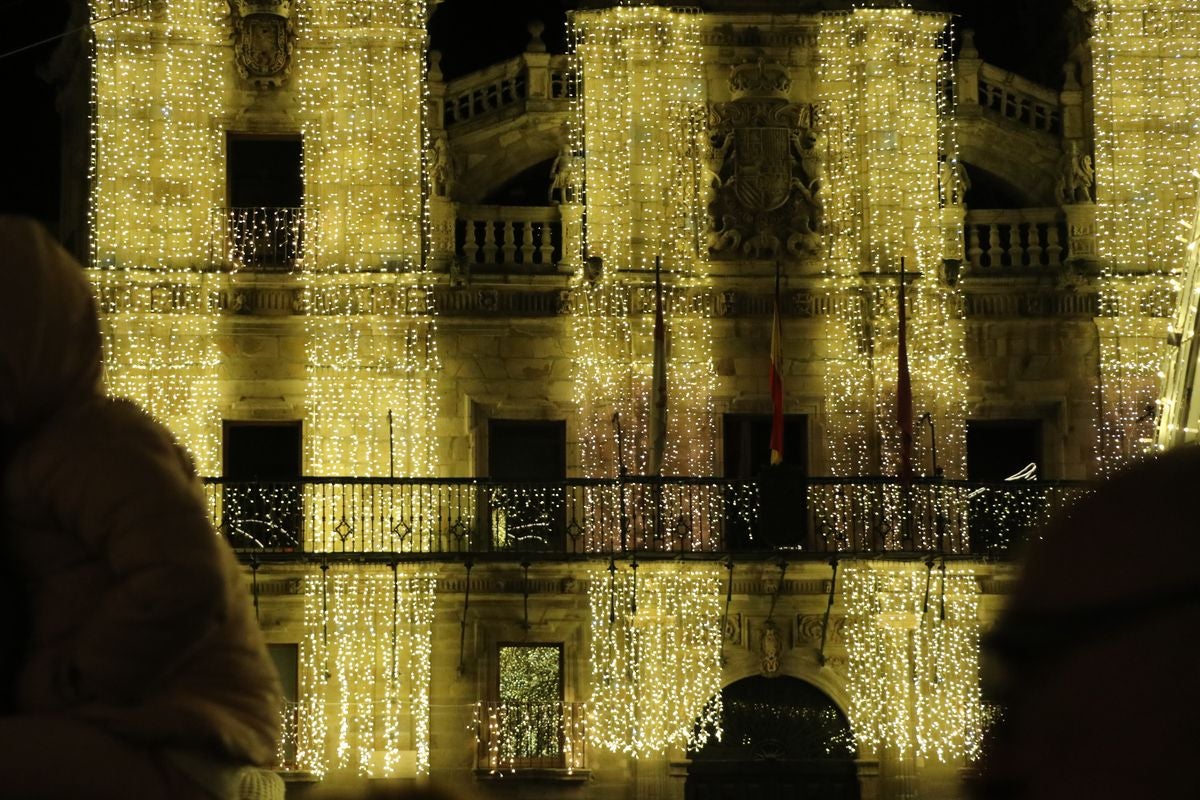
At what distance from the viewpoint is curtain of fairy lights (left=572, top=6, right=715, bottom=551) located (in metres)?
24.6

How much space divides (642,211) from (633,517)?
3.76 m

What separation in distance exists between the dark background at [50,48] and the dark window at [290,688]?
7885 millimetres

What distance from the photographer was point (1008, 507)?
24.0 m

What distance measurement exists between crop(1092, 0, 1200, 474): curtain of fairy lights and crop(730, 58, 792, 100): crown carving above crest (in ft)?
12.4

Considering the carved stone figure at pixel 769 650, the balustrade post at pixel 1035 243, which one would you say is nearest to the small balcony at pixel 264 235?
the carved stone figure at pixel 769 650

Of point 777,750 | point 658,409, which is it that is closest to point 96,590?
point 658,409

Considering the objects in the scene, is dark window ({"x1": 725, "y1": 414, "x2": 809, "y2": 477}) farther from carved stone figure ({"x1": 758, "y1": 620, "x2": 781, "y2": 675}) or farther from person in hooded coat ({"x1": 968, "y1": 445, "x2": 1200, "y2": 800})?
person in hooded coat ({"x1": 968, "y1": 445, "x2": 1200, "y2": 800})

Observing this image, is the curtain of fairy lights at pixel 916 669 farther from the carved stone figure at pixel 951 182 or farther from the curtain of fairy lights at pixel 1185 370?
the curtain of fairy lights at pixel 1185 370

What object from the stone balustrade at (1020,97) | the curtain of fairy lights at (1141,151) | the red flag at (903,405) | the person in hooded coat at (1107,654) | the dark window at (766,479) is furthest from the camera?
the stone balustrade at (1020,97)

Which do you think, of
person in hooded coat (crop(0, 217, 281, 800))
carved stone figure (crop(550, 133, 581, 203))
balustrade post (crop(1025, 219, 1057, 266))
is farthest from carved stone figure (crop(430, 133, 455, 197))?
person in hooded coat (crop(0, 217, 281, 800))

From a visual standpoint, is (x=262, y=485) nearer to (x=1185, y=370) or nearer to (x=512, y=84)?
(x=512, y=84)

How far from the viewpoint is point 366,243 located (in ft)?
80.1

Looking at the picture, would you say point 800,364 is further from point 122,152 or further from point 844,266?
point 122,152

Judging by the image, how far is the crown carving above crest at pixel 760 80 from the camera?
81.1 ft
